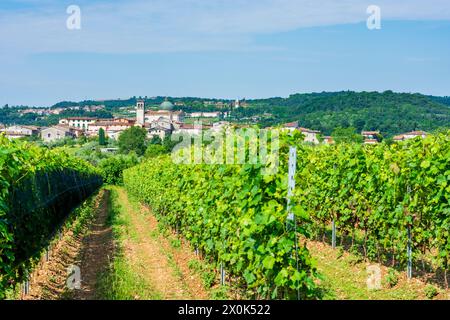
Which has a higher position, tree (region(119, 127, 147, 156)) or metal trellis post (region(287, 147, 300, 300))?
metal trellis post (region(287, 147, 300, 300))

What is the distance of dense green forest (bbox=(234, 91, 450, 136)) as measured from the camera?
6538 centimetres

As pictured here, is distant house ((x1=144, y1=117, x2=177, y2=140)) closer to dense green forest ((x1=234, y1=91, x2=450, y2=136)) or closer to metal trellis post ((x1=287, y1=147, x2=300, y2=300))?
dense green forest ((x1=234, y1=91, x2=450, y2=136))

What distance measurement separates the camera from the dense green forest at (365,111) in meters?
65.4

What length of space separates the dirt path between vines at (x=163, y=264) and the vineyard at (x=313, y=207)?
61 centimetres

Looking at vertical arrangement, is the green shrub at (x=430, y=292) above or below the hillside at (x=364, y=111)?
below

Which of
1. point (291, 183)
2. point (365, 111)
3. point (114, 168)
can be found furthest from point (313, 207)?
point (365, 111)

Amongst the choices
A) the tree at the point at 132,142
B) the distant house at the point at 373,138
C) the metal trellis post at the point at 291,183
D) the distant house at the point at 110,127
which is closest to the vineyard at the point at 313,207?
the metal trellis post at the point at 291,183

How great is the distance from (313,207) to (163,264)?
4.15 m

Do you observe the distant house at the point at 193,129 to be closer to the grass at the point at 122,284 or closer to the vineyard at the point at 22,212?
the grass at the point at 122,284

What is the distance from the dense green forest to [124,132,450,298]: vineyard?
49.5m

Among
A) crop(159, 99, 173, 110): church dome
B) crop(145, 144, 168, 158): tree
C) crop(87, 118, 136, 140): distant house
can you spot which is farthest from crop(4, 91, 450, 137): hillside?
crop(159, 99, 173, 110): church dome

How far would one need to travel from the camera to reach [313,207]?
13102mm

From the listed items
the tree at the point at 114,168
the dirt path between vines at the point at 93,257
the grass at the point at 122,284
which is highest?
the grass at the point at 122,284
